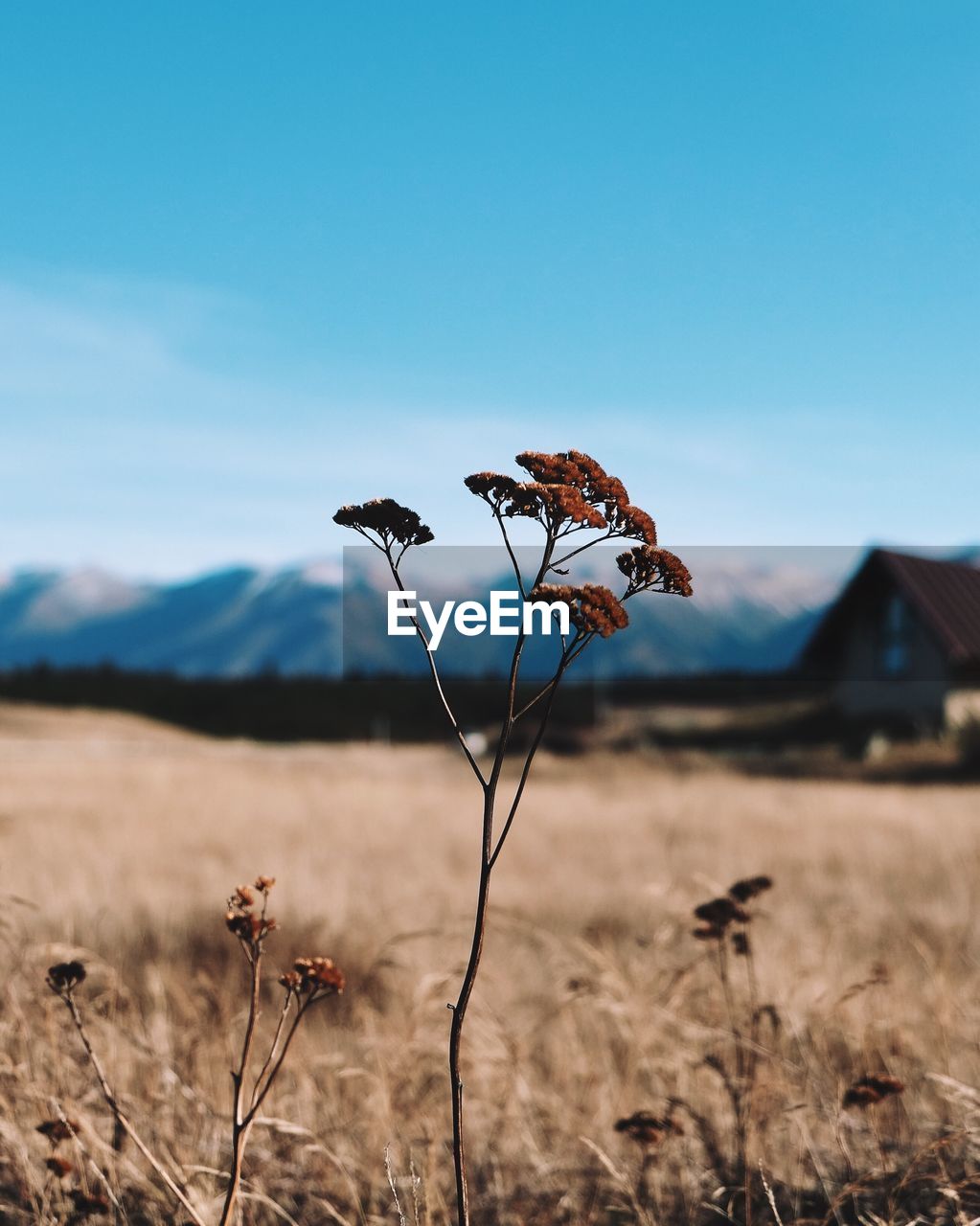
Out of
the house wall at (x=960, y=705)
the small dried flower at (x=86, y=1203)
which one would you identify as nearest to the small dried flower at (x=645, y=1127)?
the small dried flower at (x=86, y=1203)

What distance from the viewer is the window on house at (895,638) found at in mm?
26266

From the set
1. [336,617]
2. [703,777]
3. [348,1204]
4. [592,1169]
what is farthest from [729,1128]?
[336,617]

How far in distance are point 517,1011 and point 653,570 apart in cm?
396

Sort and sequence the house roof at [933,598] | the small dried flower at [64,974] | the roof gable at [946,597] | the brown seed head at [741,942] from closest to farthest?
1. the small dried flower at [64,974]
2. the brown seed head at [741,942]
3. the roof gable at [946,597]
4. the house roof at [933,598]

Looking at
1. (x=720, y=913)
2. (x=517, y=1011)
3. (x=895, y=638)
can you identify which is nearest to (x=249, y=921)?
(x=720, y=913)

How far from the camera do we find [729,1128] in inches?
124

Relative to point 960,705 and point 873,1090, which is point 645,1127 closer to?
point 873,1090

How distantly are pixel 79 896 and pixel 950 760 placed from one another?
19.1m

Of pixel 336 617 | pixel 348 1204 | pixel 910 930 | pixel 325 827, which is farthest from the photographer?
pixel 336 617

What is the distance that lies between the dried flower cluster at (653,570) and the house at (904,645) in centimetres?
2397

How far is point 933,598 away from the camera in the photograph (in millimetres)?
25297

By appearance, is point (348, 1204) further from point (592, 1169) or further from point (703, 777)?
point (703, 777)

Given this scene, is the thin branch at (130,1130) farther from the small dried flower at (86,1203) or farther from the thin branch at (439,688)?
the thin branch at (439,688)

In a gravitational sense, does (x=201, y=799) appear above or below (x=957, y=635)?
below
